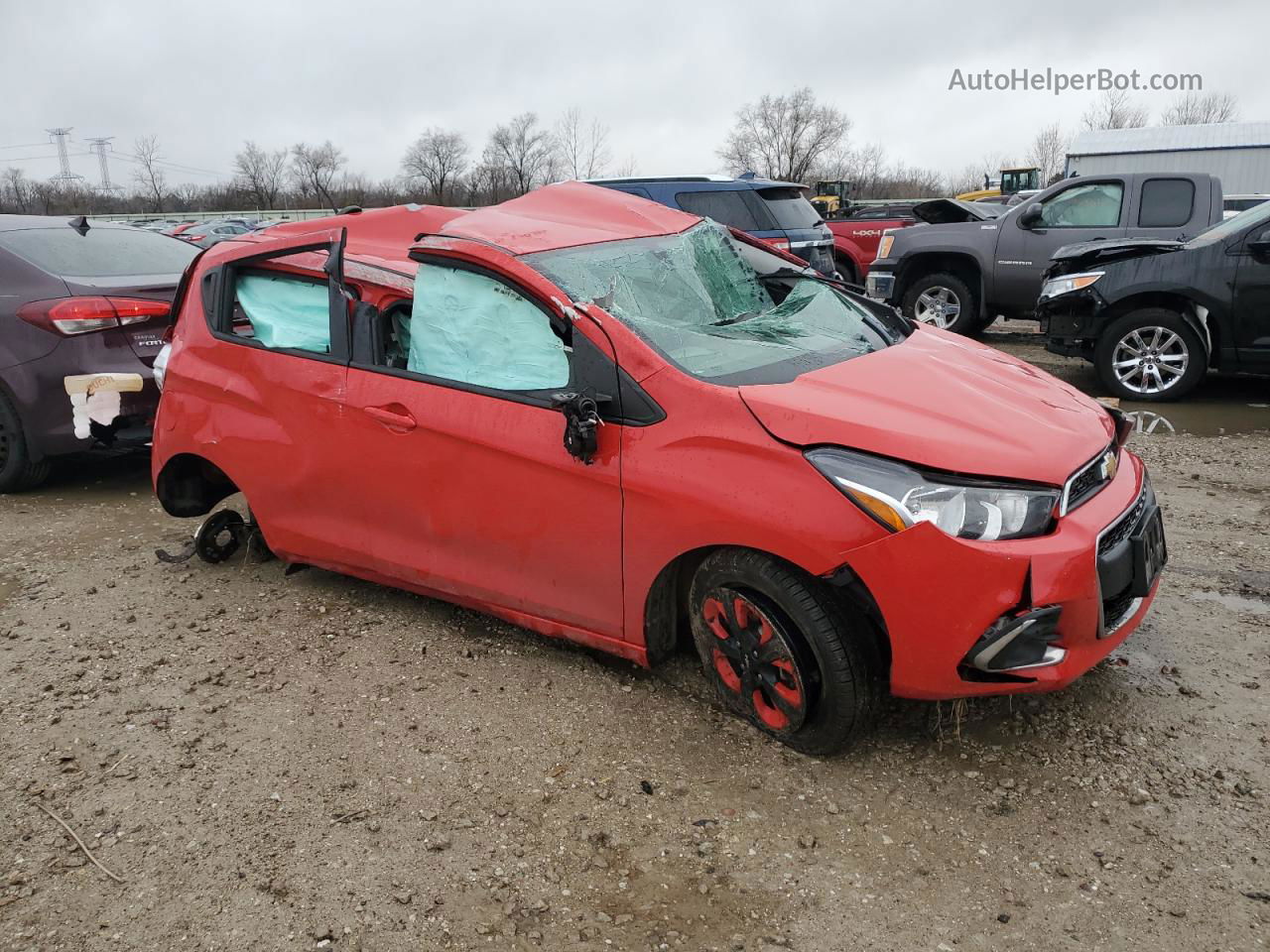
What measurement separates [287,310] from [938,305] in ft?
27.2

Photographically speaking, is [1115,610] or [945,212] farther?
[945,212]

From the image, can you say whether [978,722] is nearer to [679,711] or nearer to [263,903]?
[679,711]

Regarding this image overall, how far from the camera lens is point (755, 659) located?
9.37ft

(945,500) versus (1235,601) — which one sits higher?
(945,500)

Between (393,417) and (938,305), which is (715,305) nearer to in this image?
(393,417)

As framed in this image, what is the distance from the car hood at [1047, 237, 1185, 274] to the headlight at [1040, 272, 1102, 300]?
12 cm

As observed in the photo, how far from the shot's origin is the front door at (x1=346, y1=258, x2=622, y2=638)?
3.02 metres

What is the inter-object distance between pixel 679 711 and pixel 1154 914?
1455mm

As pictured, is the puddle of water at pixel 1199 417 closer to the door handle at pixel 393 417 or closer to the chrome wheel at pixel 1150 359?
the chrome wheel at pixel 1150 359

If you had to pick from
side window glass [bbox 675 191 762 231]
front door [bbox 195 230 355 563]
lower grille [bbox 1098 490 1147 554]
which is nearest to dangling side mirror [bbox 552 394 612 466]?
front door [bbox 195 230 355 563]

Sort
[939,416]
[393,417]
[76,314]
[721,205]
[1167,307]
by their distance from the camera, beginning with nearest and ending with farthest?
[939,416] < [393,417] < [76,314] < [1167,307] < [721,205]

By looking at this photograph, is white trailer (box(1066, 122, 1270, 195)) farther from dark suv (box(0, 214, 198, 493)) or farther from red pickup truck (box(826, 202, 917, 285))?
dark suv (box(0, 214, 198, 493))

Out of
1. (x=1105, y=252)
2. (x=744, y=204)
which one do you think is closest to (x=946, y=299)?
(x=744, y=204)

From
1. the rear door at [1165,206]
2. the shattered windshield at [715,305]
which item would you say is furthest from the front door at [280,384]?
the rear door at [1165,206]
